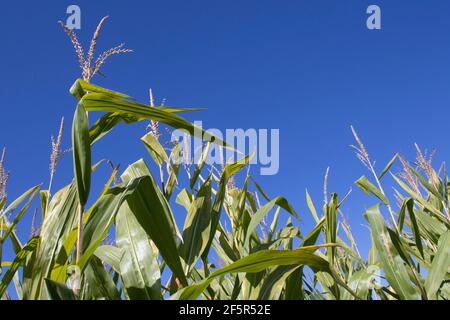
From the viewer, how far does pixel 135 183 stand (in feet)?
3.89

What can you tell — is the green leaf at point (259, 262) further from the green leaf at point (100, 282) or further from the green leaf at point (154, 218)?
the green leaf at point (100, 282)

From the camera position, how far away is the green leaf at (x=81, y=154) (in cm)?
102

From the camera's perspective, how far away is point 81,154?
1.04 metres

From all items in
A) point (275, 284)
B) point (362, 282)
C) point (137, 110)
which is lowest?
point (362, 282)

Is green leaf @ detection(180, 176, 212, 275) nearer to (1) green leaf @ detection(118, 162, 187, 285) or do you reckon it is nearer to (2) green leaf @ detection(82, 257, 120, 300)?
(1) green leaf @ detection(118, 162, 187, 285)

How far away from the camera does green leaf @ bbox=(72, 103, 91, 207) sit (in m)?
1.02

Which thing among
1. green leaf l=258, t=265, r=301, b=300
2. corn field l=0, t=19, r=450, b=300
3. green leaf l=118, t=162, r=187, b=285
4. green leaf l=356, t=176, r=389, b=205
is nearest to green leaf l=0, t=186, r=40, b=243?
corn field l=0, t=19, r=450, b=300

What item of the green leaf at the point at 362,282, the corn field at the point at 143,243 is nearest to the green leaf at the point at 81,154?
the corn field at the point at 143,243

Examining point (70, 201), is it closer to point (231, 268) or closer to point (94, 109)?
point (94, 109)

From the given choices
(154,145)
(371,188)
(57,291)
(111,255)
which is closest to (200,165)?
(154,145)

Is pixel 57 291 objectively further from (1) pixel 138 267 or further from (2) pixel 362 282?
(2) pixel 362 282

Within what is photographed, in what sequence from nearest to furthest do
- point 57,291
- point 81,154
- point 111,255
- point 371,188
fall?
point 57,291 → point 81,154 → point 111,255 → point 371,188
